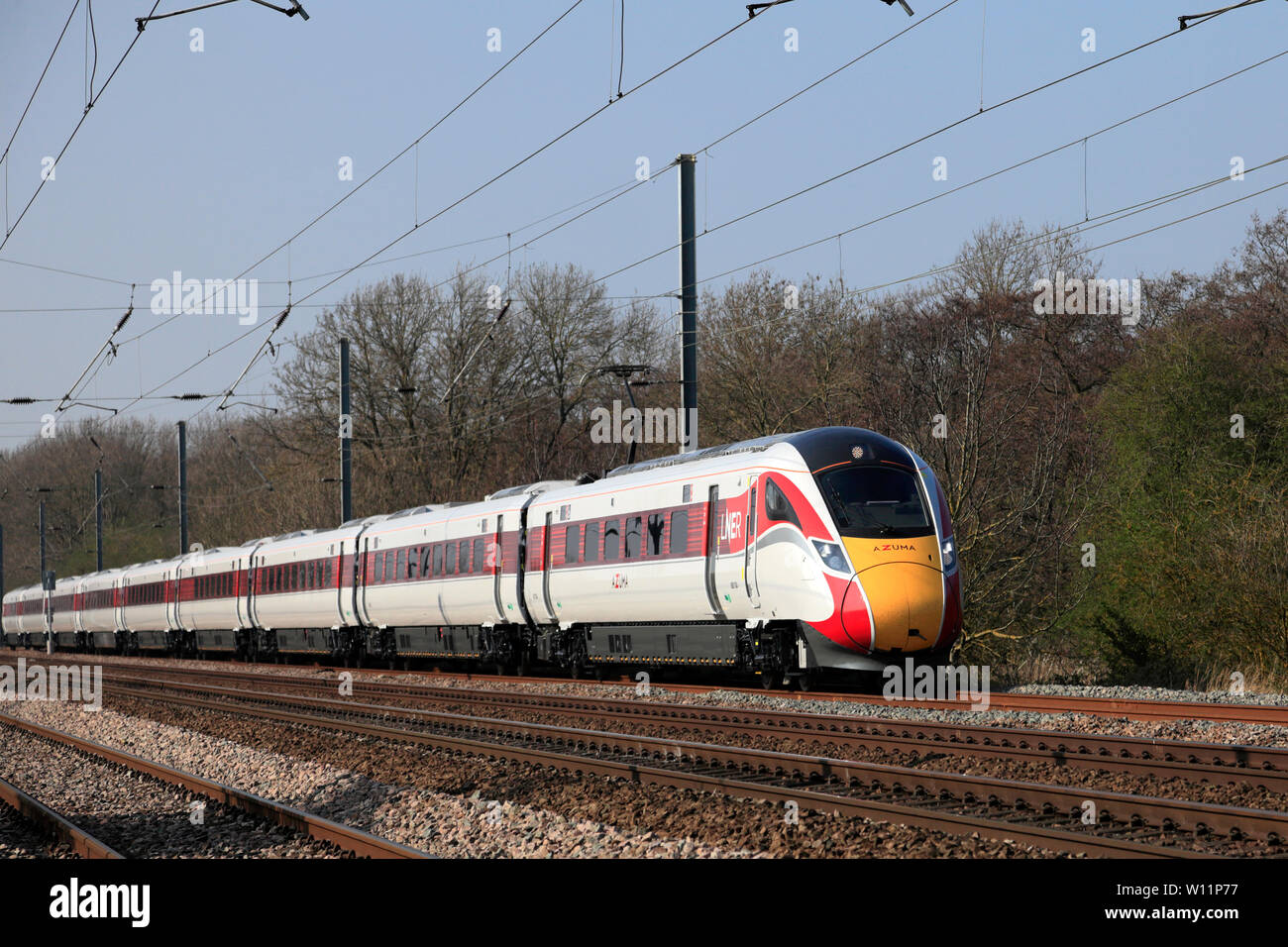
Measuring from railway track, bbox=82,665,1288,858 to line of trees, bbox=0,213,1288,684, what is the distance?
10.7 metres

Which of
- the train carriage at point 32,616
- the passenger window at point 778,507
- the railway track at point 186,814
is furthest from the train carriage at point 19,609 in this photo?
the passenger window at point 778,507

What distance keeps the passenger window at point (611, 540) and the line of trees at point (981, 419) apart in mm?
6174

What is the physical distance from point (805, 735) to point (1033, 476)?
12278 mm

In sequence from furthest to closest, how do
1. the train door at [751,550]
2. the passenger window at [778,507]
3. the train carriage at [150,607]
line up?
the train carriage at [150,607], the train door at [751,550], the passenger window at [778,507]

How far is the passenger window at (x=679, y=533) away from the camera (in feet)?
63.1

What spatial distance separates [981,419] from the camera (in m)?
23.7

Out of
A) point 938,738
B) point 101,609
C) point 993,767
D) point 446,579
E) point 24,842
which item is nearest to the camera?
point 24,842

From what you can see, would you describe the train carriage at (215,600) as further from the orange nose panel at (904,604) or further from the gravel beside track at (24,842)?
the gravel beside track at (24,842)

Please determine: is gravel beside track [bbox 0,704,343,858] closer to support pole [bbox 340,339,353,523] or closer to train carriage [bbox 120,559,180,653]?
A: support pole [bbox 340,339,353,523]

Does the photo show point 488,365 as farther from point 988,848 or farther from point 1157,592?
point 988,848

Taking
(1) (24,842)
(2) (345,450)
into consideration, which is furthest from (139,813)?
(2) (345,450)

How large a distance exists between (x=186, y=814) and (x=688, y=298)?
13.8 metres

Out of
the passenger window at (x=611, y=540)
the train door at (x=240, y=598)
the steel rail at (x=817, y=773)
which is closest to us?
the steel rail at (x=817, y=773)

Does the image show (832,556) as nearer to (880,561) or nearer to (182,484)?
(880,561)
